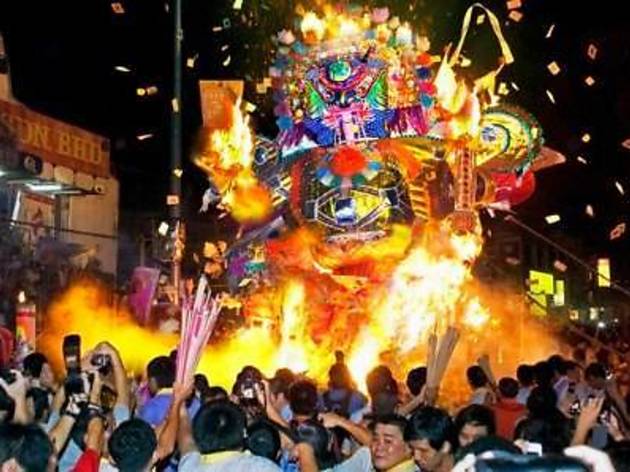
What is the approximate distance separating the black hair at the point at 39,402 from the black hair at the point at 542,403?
288 cm

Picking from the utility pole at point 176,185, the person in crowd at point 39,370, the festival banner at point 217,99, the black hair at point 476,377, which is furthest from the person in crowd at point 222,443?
the festival banner at point 217,99

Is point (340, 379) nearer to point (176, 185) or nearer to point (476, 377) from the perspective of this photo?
point (476, 377)

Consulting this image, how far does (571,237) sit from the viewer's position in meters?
38.1

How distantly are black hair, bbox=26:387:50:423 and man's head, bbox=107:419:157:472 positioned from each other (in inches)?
65.1

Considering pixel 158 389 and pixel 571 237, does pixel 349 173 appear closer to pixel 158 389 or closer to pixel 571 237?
pixel 158 389

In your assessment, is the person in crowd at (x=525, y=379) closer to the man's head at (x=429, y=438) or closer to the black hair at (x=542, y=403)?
the black hair at (x=542, y=403)

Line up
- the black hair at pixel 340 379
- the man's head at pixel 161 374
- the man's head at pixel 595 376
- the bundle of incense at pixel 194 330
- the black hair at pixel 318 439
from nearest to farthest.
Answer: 1. the bundle of incense at pixel 194 330
2. the black hair at pixel 318 439
3. the man's head at pixel 161 374
4. the black hair at pixel 340 379
5. the man's head at pixel 595 376

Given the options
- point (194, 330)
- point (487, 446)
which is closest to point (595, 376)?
point (194, 330)

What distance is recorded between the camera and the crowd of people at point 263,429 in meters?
4.25

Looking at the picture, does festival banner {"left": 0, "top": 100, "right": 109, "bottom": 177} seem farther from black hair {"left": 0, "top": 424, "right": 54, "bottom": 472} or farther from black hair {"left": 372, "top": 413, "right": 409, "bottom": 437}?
black hair {"left": 0, "top": 424, "right": 54, "bottom": 472}

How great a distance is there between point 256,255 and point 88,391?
1309cm

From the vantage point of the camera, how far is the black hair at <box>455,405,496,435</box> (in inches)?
214

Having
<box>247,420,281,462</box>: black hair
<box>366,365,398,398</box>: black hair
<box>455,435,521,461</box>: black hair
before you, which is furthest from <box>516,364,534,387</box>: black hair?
<box>455,435,521,461</box>: black hair

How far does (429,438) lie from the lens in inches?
204
